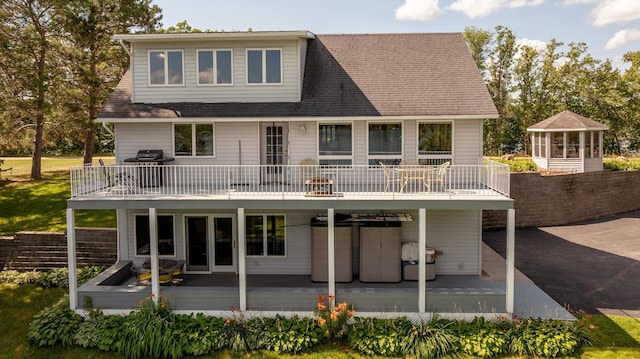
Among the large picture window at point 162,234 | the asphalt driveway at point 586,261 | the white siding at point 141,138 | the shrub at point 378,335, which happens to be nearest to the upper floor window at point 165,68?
the white siding at point 141,138

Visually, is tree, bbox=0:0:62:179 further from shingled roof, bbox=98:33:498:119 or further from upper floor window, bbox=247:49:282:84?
upper floor window, bbox=247:49:282:84

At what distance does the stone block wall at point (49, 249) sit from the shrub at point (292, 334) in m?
7.76

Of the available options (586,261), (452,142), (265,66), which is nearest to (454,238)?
(452,142)

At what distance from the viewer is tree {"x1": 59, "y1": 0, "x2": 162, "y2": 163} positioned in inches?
965

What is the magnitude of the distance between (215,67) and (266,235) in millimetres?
5926

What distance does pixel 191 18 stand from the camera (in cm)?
2994

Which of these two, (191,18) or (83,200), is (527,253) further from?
(191,18)

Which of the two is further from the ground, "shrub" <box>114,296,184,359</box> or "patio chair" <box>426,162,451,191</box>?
"patio chair" <box>426,162,451,191</box>

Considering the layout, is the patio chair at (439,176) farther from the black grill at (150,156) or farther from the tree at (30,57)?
the tree at (30,57)

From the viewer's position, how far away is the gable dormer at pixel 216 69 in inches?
603

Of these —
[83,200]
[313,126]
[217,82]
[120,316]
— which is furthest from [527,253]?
[83,200]

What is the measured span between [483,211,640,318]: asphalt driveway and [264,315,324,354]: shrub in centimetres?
734

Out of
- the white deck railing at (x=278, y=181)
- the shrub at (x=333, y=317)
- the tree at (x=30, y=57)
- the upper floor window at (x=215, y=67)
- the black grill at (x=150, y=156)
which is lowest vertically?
the shrub at (x=333, y=317)

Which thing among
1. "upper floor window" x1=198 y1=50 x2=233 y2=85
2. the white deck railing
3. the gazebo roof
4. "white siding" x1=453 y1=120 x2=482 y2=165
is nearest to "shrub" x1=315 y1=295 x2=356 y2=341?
the white deck railing
